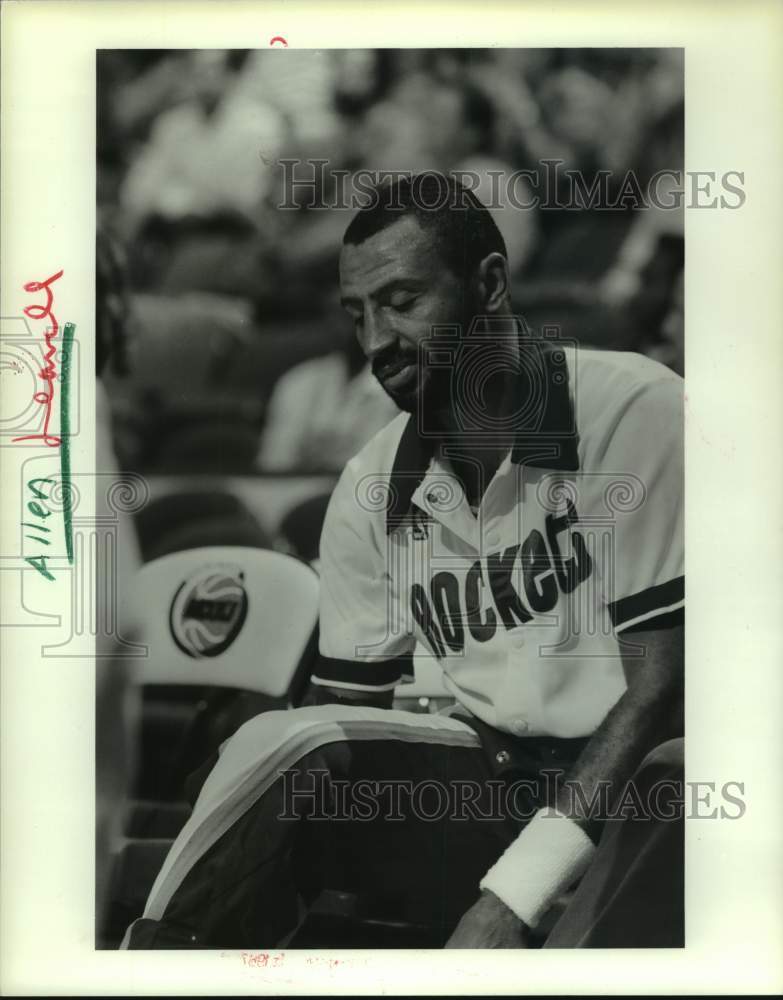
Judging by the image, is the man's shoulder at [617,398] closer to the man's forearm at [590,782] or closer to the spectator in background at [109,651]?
the man's forearm at [590,782]

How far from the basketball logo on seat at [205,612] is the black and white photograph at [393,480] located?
0.06 ft

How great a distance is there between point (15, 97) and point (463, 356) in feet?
5.26

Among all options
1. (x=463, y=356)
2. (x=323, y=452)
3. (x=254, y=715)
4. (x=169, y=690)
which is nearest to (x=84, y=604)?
(x=169, y=690)

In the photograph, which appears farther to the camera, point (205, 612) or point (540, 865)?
point (205, 612)

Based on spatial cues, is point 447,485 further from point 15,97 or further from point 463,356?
point 15,97

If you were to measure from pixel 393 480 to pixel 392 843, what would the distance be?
44.0 inches

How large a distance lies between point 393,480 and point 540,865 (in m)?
1.25

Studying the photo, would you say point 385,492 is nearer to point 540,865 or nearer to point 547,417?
point 547,417

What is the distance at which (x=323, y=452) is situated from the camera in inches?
137

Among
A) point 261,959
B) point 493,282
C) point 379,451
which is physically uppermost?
point 493,282

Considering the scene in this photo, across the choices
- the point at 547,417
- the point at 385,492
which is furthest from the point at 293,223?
the point at 547,417

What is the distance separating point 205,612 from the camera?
349 centimetres
